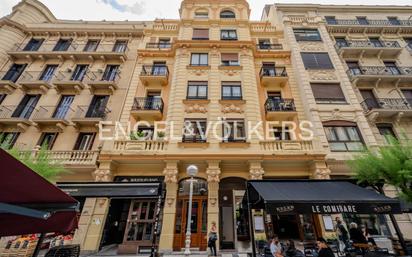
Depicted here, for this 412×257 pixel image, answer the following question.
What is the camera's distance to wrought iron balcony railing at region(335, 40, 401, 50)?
16.9 meters

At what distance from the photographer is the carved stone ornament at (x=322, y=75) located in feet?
48.7

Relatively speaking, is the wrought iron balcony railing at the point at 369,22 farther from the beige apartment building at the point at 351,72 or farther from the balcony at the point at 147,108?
the balcony at the point at 147,108

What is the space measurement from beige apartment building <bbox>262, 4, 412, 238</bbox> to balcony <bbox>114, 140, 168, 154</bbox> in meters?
9.63

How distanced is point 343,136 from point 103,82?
1681cm

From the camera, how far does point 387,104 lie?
14172 mm

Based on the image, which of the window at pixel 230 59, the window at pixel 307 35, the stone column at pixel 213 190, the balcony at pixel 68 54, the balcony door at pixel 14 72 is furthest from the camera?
the window at pixel 307 35

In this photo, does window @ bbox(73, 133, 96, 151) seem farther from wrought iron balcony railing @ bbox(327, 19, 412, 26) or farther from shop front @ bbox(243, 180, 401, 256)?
wrought iron balcony railing @ bbox(327, 19, 412, 26)

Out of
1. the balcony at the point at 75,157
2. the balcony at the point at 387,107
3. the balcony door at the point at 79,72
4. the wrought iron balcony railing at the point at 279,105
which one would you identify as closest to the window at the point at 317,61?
the wrought iron balcony railing at the point at 279,105

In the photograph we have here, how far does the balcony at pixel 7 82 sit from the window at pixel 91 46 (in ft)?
18.5

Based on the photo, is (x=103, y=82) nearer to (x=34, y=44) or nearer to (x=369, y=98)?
(x=34, y=44)

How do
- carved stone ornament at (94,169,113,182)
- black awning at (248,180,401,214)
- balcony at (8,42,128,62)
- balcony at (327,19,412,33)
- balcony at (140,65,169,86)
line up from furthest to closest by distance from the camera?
1. balcony at (327,19,412,33)
2. balcony at (8,42,128,62)
3. balcony at (140,65,169,86)
4. carved stone ornament at (94,169,113,182)
5. black awning at (248,180,401,214)

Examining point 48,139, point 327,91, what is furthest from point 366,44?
point 48,139

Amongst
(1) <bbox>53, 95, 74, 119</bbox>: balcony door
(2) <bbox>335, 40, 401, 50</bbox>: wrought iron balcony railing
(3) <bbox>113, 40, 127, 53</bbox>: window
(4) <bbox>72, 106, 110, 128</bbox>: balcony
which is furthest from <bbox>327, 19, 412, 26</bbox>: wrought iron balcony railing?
(1) <bbox>53, 95, 74, 119</bbox>: balcony door

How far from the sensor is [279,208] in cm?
638
